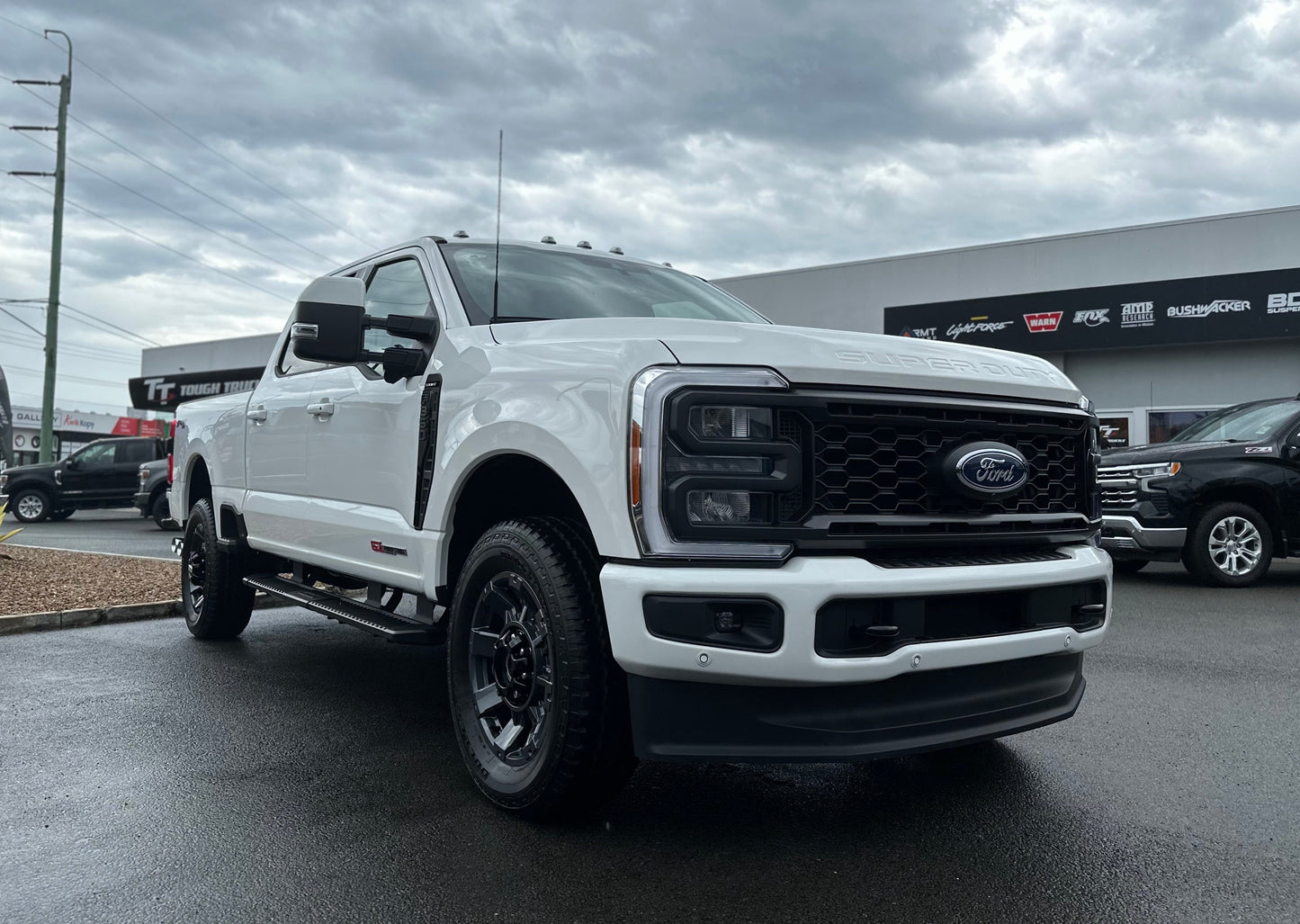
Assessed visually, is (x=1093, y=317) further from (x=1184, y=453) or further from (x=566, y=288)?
(x=566, y=288)

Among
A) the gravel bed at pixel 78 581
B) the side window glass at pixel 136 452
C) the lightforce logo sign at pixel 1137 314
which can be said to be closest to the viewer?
the gravel bed at pixel 78 581

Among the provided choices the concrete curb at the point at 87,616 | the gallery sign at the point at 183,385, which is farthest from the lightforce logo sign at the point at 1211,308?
the gallery sign at the point at 183,385

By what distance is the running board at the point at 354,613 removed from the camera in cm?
389

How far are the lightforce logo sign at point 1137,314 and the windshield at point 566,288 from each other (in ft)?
53.9

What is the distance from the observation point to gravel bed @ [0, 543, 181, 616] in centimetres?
738

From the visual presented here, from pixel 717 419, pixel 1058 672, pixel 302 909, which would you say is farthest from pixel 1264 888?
pixel 302 909

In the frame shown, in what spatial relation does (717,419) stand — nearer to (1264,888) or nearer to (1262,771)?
(1264,888)

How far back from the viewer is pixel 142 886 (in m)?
2.68

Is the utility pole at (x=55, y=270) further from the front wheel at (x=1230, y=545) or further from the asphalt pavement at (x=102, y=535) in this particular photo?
the front wheel at (x=1230, y=545)

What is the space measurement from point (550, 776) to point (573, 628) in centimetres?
43

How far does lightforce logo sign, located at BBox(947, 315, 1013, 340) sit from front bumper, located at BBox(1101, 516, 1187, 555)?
1200 centimetres

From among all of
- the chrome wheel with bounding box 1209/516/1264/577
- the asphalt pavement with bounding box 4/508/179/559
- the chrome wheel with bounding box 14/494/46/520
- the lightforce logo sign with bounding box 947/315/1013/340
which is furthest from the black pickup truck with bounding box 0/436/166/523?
the chrome wheel with bounding box 1209/516/1264/577

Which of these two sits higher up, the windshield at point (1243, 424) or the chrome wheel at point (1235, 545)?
the windshield at point (1243, 424)

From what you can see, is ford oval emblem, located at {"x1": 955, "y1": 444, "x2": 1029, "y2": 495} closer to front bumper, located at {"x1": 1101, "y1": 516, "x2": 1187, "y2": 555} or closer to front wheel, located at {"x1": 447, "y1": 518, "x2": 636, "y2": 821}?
front wheel, located at {"x1": 447, "y1": 518, "x2": 636, "y2": 821}
